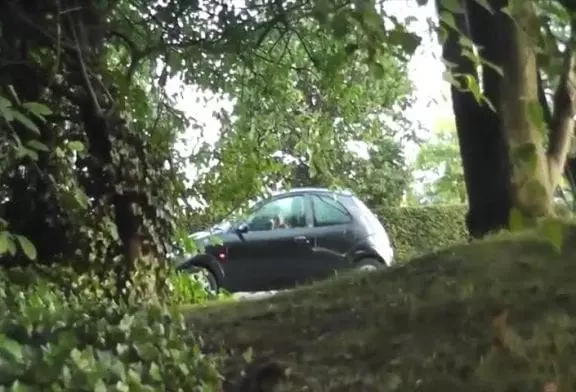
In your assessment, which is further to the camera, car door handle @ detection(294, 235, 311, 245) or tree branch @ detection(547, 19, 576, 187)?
car door handle @ detection(294, 235, 311, 245)

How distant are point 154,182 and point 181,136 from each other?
189cm

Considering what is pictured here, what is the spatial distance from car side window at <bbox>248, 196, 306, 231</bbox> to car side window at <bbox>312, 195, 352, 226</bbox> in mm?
187

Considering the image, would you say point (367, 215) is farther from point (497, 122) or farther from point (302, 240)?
point (497, 122)

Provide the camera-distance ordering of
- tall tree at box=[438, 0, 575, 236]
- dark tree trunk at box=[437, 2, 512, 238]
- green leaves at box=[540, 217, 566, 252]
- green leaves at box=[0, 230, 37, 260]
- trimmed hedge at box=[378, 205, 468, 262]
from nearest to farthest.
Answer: green leaves at box=[540, 217, 566, 252]
green leaves at box=[0, 230, 37, 260]
tall tree at box=[438, 0, 575, 236]
dark tree trunk at box=[437, 2, 512, 238]
trimmed hedge at box=[378, 205, 468, 262]

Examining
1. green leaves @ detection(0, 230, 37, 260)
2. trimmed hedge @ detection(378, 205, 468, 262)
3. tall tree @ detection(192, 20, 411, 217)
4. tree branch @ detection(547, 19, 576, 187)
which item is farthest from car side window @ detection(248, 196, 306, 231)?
green leaves @ detection(0, 230, 37, 260)

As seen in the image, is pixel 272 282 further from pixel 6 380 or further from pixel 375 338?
pixel 6 380

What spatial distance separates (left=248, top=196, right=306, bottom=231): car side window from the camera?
48.3 feet

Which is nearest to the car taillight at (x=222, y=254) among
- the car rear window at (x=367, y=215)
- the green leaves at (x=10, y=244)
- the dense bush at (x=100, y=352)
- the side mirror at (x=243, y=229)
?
the side mirror at (x=243, y=229)

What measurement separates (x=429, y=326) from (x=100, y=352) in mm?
2876

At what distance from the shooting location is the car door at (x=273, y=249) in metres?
14.6

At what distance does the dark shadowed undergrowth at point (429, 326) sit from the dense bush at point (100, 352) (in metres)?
0.51

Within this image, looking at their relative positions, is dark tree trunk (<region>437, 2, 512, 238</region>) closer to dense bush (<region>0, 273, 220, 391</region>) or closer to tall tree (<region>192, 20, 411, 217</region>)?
tall tree (<region>192, 20, 411, 217</region>)

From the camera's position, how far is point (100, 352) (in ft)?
9.30

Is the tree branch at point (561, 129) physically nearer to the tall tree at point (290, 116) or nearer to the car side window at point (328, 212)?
the tall tree at point (290, 116)
